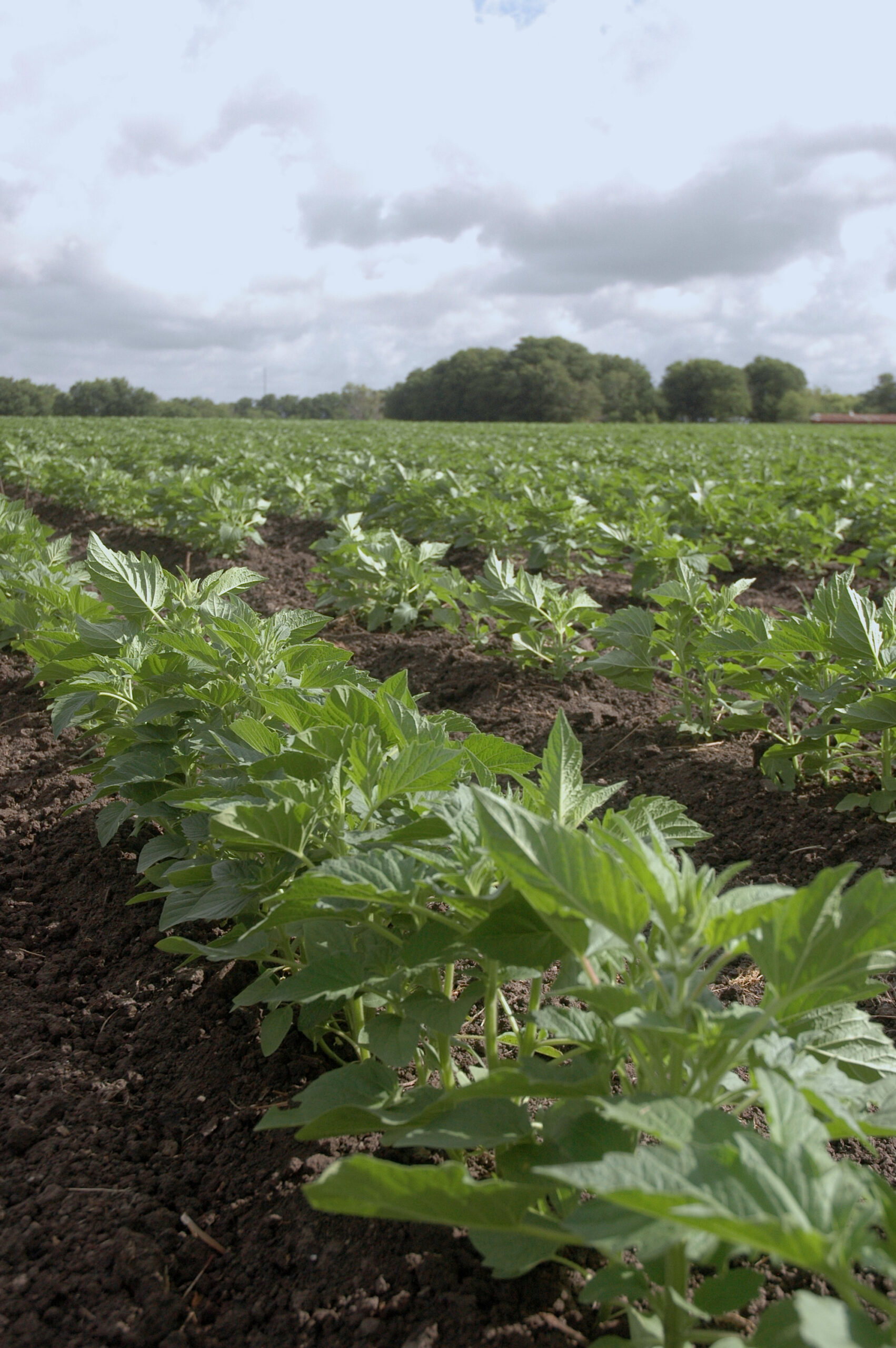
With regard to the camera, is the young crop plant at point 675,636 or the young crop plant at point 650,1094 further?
the young crop plant at point 675,636

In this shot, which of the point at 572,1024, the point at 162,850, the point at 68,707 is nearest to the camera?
the point at 572,1024

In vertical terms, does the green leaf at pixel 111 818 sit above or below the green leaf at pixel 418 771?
below

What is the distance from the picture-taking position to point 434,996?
1.39 meters

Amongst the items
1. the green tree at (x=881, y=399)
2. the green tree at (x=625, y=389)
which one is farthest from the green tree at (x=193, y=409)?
the green tree at (x=881, y=399)

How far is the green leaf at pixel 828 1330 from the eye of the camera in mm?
675

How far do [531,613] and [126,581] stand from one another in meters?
2.25

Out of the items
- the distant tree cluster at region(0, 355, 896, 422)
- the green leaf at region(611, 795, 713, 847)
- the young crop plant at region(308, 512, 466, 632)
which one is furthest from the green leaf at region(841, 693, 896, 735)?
the distant tree cluster at region(0, 355, 896, 422)

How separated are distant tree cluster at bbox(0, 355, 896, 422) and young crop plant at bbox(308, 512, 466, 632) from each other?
56830 millimetres

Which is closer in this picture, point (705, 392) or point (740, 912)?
point (740, 912)

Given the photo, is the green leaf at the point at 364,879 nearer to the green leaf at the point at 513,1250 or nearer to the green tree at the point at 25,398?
the green leaf at the point at 513,1250

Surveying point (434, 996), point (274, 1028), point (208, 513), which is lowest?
point (274, 1028)

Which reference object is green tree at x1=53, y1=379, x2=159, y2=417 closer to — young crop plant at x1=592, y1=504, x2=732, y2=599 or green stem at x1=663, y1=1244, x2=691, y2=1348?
young crop plant at x1=592, y1=504, x2=732, y2=599

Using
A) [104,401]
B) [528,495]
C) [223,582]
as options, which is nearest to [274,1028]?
[223,582]

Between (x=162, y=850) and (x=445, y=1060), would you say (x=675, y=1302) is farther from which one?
(x=162, y=850)
